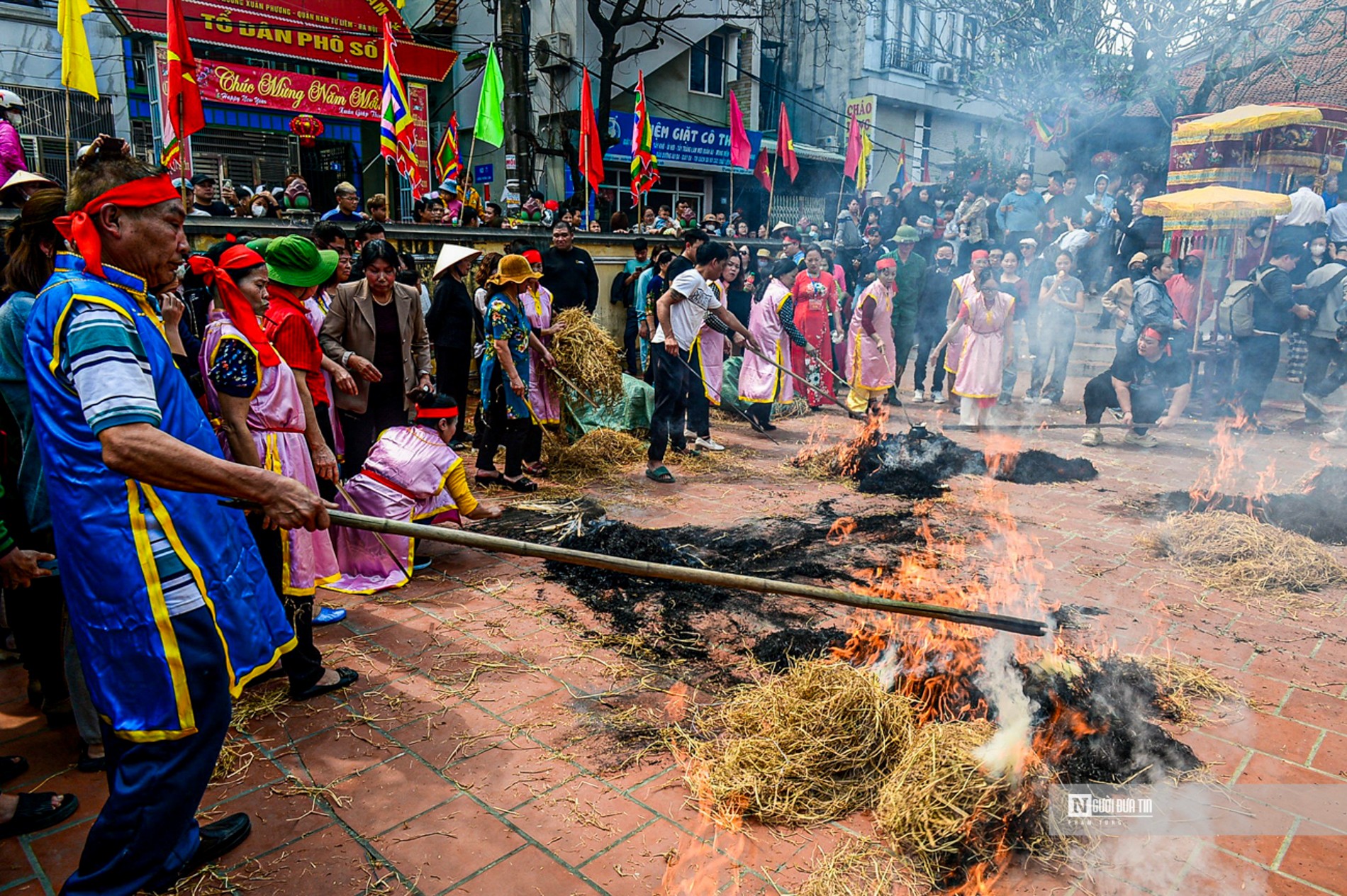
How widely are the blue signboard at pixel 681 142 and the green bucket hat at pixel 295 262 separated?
19.3 meters

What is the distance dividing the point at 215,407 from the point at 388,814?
69.2 inches

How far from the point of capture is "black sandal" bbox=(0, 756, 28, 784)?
3.19 metres

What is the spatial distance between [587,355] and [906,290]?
5.66m

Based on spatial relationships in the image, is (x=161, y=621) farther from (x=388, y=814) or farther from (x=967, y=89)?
(x=967, y=89)

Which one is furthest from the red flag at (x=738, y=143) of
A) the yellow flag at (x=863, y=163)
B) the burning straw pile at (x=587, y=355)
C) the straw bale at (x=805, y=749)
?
the straw bale at (x=805, y=749)

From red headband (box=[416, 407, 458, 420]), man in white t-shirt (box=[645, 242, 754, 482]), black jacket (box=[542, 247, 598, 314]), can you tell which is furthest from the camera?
black jacket (box=[542, 247, 598, 314])

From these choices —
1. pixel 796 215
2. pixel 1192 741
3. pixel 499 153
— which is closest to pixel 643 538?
pixel 1192 741

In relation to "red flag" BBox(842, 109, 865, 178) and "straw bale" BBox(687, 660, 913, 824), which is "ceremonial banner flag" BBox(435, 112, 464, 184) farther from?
"straw bale" BBox(687, 660, 913, 824)

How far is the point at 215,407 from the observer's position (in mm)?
3422

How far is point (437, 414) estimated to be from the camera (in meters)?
6.00

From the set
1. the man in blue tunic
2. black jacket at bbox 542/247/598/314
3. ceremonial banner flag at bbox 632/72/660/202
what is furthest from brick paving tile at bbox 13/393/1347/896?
ceremonial banner flag at bbox 632/72/660/202

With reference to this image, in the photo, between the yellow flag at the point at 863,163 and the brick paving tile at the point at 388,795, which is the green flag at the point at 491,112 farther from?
the brick paving tile at the point at 388,795

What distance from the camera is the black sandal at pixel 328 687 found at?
3.82 m

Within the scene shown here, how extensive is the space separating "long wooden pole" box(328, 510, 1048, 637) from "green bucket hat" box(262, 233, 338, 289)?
222 cm
